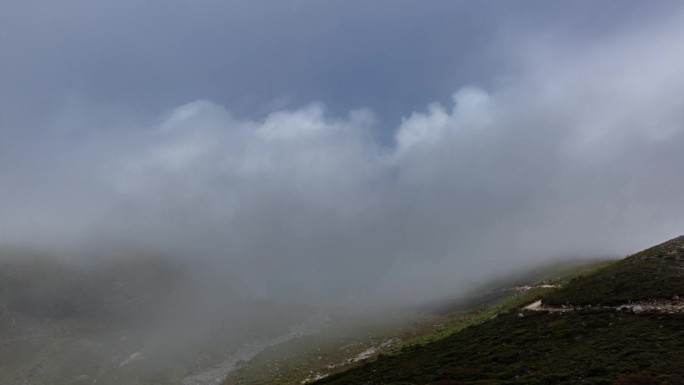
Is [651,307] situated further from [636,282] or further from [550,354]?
[550,354]

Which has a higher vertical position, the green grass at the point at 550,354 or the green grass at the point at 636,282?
the green grass at the point at 636,282

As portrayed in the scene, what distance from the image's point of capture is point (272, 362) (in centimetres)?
13275

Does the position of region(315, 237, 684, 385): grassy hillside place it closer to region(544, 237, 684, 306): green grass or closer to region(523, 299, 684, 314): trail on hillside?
region(544, 237, 684, 306): green grass

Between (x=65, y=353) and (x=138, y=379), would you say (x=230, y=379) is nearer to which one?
(x=138, y=379)

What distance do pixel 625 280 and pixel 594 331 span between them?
22729mm

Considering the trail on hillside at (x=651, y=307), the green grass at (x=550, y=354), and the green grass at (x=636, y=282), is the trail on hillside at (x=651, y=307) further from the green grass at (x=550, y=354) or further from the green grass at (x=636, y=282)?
the green grass at (x=550, y=354)

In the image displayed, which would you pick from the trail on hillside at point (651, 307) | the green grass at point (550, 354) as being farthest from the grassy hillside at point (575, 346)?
the trail on hillside at point (651, 307)

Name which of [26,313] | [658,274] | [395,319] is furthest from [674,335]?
[26,313]

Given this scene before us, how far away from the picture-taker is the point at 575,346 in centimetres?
5234

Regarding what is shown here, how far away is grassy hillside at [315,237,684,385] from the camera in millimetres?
43556

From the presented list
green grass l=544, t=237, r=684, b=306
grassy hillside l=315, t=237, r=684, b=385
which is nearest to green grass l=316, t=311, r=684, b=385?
grassy hillside l=315, t=237, r=684, b=385

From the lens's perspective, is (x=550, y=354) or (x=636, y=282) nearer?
(x=550, y=354)

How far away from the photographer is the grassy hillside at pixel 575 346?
4356cm

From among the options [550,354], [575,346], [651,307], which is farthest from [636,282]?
[550,354]
